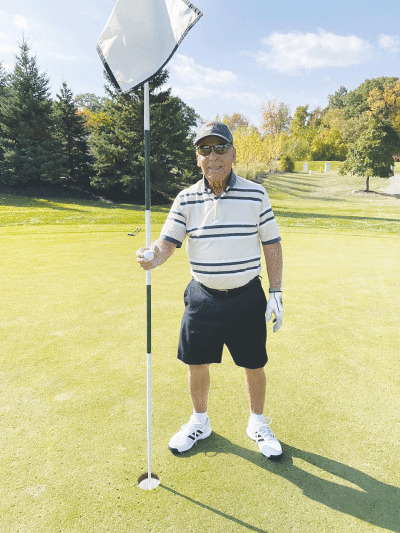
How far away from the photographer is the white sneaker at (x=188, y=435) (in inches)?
87.3

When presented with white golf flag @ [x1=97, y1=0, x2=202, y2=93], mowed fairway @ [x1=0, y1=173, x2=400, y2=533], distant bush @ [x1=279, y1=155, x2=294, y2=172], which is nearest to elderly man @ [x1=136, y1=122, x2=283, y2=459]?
mowed fairway @ [x1=0, y1=173, x2=400, y2=533]

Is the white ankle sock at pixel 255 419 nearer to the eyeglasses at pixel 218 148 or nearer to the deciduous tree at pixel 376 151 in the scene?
the eyeglasses at pixel 218 148


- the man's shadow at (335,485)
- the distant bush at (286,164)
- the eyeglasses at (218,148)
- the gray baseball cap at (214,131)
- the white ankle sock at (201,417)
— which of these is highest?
the distant bush at (286,164)

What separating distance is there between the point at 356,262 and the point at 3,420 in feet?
19.7

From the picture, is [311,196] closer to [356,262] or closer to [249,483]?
[356,262]

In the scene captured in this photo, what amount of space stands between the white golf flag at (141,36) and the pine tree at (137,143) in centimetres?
1856

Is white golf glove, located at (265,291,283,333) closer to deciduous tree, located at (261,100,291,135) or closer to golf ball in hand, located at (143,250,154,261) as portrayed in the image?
golf ball in hand, located at (143,250,154,261)

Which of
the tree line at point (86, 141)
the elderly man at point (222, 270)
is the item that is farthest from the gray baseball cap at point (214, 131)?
the tree line at point (86, 141)

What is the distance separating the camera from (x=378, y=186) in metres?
32.2

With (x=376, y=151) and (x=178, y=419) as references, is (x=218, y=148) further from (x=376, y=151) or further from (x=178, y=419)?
(x=376, y=151)

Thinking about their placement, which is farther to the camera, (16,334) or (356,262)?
(356,262)

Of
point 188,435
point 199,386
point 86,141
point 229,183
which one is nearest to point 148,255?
point 229,183

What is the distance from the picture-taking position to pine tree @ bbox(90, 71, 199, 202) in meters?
20.6

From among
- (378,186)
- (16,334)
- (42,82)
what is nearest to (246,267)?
(16,334)
